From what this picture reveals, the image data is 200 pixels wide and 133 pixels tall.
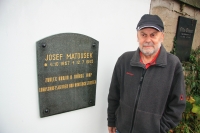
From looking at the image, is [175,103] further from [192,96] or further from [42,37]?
[192,96]

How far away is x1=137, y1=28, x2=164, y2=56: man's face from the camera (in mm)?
1365

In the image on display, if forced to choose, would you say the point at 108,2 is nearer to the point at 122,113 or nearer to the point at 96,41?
the point at 96,41

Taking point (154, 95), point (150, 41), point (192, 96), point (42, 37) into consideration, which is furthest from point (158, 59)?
point (192, 96)

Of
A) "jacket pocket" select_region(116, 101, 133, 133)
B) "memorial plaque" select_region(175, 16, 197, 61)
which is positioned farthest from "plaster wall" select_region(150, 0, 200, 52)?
"jacket pocket" select_region(116, 101, 133, 133)

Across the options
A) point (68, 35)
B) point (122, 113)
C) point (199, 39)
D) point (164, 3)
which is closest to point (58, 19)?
point (68, 35)

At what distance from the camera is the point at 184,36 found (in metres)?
2.78

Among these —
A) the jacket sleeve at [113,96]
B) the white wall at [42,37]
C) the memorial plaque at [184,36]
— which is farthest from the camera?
the memorial plaque at [184,36]

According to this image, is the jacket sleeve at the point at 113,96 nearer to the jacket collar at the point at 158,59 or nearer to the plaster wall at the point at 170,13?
the jacket collar at the point at 158,59

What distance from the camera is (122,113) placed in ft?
4.91

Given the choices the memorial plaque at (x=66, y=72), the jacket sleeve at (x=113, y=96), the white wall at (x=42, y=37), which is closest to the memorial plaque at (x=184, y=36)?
the white wall at (x=42, y=37)

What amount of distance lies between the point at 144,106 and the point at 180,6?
2031 mm

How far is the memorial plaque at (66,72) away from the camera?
1.35 meters

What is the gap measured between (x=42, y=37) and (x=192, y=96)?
107 inches

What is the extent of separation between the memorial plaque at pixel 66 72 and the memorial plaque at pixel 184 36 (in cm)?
180
